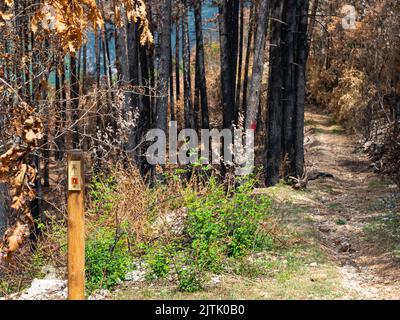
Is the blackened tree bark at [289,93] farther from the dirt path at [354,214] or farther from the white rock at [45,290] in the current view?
the white rock at [45,290]

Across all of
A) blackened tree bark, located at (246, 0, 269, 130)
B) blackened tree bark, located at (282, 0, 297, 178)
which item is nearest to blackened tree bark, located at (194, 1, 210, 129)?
blackened tree bark, located at (282, 0, 297, 178)

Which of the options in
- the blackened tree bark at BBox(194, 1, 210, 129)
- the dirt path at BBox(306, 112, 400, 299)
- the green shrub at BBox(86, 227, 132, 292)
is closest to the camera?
the green shrub at BBox(86, 227, 132, 292)

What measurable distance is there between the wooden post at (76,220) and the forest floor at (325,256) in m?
2.08

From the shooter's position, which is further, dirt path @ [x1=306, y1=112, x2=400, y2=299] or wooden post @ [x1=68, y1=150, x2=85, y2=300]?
dirt path @ [x1=306, y1=112, x2=400, y2=299]

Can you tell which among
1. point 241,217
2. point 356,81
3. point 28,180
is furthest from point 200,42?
point 28,180

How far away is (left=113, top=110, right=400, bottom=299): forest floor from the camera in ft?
25.0

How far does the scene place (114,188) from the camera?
35.3 feet

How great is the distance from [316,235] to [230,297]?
3792 millimetres

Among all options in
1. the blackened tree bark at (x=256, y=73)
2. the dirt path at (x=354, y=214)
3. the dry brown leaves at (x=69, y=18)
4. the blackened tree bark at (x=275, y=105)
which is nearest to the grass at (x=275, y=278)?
the dirt path at (x=354, y=214)

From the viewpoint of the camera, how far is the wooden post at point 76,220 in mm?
5301

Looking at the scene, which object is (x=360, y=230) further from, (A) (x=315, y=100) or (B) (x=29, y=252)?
(A) (x=315, y=100)

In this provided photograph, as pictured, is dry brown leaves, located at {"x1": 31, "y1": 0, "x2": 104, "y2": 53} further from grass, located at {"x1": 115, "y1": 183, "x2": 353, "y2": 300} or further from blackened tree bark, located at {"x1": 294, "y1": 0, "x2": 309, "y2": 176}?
blackened tree bark, located at {"x1": 294, "y1": 0, "x2": 309, "y2": 176}

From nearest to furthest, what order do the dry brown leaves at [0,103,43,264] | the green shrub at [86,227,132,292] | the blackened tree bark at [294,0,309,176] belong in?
the dry brown leaves at [0,103,43,264]
the green shrub at [86,227,132,292]
the blackened tree bark at [294,0,309,176]

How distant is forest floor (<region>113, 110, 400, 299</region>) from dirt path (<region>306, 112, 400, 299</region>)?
1 centimetres
